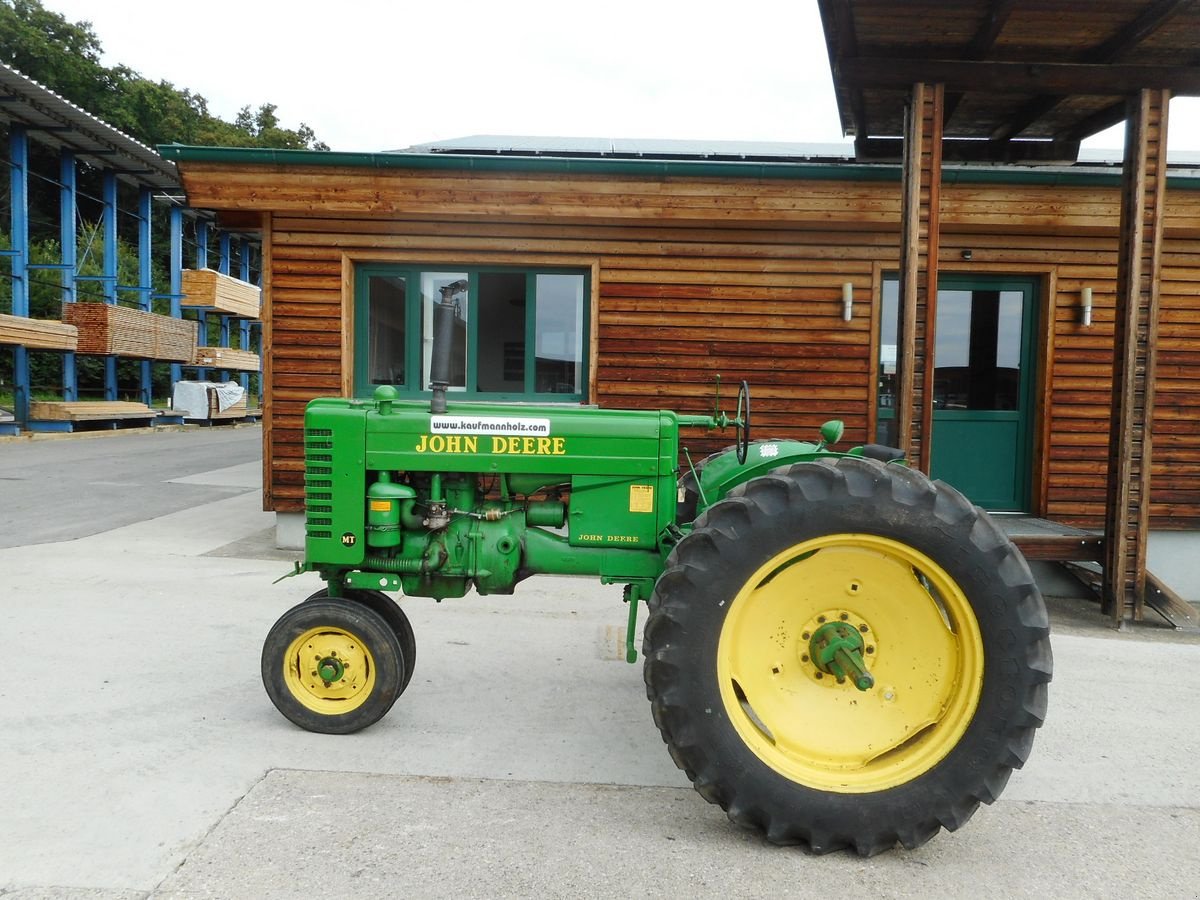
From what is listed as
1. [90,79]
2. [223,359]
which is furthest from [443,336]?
[90,79]

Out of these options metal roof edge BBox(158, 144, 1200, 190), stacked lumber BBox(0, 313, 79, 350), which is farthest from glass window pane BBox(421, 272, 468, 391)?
stacked lumber BBox(0, 313, 79, 350)

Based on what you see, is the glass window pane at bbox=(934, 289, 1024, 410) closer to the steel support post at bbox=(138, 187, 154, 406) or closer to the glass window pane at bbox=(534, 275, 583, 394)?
the glass window pane at bbox=(534, 275, 583, 394)

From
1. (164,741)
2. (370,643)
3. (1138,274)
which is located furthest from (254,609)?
(1138,274)

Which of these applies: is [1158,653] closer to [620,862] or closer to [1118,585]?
[1118,585]

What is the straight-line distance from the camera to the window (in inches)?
289

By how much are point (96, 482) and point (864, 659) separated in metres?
11.6

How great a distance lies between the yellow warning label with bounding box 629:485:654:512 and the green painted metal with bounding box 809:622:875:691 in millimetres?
915

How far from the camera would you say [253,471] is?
1364cm

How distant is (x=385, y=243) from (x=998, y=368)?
18.2 feet

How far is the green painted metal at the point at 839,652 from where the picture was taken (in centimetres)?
274

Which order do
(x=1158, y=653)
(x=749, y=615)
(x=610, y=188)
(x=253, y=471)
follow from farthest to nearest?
1. (x=253, y=471)
2. (x=610, y=188)
3. (x=1158, y=653)
4. (x=749, y=615)

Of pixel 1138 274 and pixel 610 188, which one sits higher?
pixel 610 188

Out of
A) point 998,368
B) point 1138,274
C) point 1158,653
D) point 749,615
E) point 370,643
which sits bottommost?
A: point 1158,653

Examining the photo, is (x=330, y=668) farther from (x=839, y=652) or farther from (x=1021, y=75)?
(x=1021, y=75)
